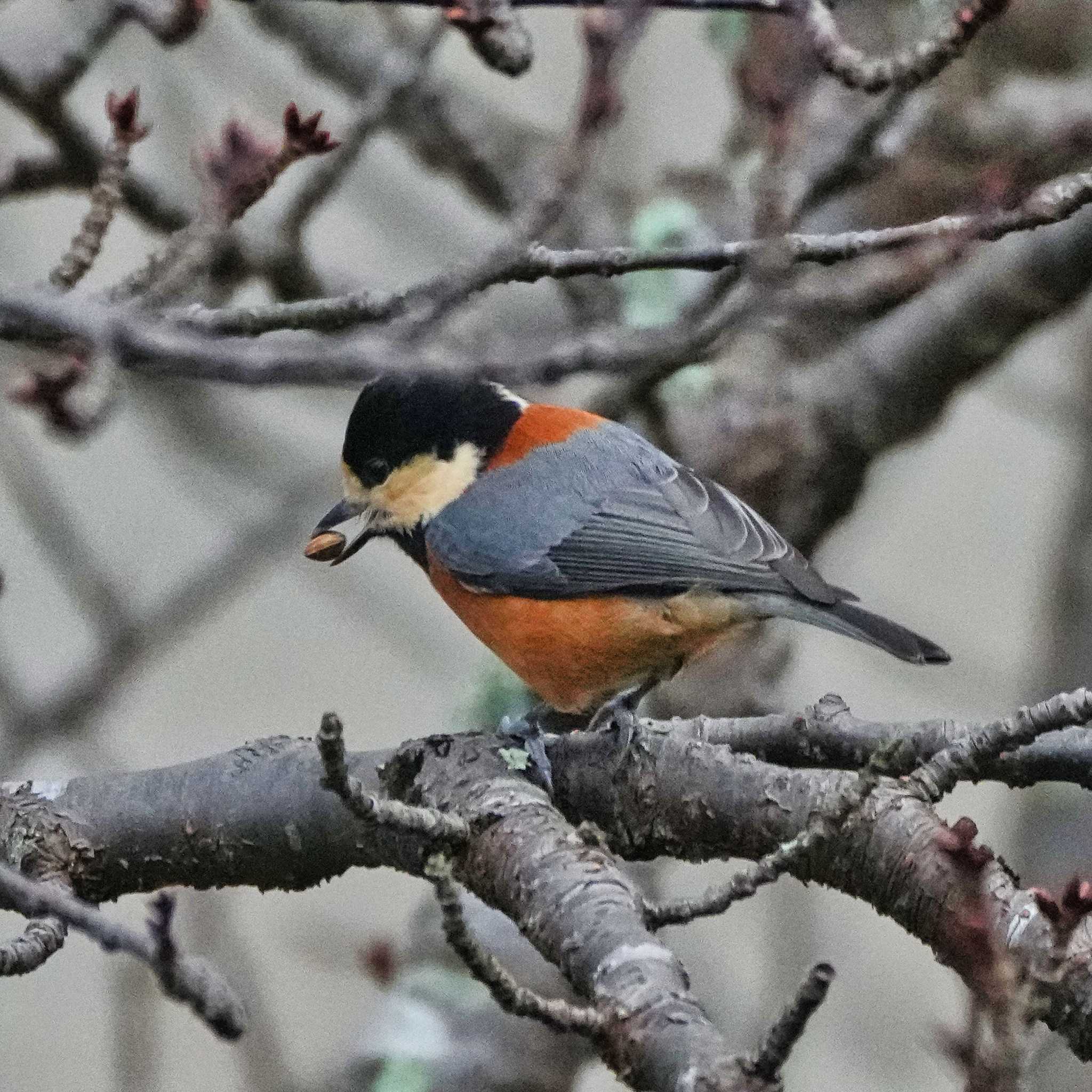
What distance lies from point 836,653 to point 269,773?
433cm

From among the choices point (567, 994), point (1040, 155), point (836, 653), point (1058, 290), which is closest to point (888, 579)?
point (836, 653)

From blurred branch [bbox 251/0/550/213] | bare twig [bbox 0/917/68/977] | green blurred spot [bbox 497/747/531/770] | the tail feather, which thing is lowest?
bare twig [bbox 0/917/68/977]

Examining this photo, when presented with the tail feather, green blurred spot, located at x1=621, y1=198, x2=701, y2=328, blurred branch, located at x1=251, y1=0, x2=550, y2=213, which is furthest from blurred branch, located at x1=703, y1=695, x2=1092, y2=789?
blurred branch, located at x1=251, y1=0, x2=550, y2=213

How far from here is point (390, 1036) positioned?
2.77 metres

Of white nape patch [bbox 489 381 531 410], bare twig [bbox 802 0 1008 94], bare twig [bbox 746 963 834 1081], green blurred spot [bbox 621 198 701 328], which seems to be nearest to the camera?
bare twig [bbox 746 963 834 1081]

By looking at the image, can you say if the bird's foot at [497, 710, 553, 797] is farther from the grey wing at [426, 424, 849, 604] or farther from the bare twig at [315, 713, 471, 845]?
the grey wing at [426, 424, 849, 604]

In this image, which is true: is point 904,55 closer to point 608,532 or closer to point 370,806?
point 370,806

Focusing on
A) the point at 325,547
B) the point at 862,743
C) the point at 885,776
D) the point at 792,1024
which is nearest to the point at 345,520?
the point at 325,547

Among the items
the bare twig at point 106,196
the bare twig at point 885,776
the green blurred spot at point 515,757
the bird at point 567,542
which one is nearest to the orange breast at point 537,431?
the bird at point 567,542

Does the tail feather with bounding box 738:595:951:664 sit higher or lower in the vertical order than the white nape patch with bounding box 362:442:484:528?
higher

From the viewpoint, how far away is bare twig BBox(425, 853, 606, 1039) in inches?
45.6

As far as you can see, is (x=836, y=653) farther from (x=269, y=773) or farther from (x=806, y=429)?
(x=269, y=773)

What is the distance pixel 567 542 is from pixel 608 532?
0.07m

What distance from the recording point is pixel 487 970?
1176mm
